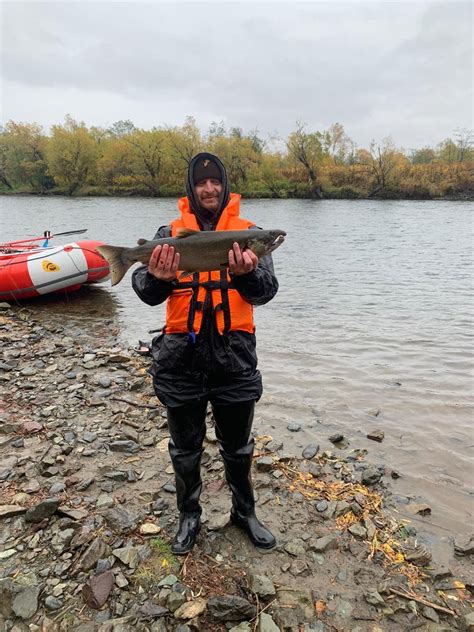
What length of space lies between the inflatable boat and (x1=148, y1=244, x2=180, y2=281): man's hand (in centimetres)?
985

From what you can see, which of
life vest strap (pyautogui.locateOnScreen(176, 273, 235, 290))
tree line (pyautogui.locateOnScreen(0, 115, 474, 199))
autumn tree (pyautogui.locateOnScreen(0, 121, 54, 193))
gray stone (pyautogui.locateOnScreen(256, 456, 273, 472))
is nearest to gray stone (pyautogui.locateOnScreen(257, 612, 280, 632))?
gray stone (pyautogui.locateOnScreen(256, 456, 273, 472))

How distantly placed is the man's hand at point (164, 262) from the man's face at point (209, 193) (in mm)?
696

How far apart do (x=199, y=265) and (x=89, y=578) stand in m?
2.47

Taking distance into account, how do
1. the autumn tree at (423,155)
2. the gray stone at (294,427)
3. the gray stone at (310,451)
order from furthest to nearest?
the autumn tree at (423,155) → the gray stone at (294,427) → the gray stone at (310,451)

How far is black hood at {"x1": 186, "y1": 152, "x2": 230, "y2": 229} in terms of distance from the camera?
3.69 m

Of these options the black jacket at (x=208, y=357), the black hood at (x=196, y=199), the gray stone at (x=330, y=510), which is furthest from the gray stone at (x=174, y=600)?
the black hood at (x=196, y=199)

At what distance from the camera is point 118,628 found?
294 cm

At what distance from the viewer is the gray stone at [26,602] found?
303 centimetres

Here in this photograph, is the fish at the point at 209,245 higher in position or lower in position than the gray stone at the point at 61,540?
higher

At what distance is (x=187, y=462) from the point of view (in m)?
3.70

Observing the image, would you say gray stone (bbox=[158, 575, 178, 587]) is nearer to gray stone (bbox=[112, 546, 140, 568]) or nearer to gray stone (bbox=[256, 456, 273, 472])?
gray stone (bbox=[112, 546, 140, 568])

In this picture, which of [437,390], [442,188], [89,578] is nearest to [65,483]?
[89,578]

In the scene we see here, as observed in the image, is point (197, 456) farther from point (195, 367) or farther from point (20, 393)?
point (20, 393)

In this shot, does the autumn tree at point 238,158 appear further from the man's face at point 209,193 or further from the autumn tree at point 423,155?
the man's face at point 209,193
